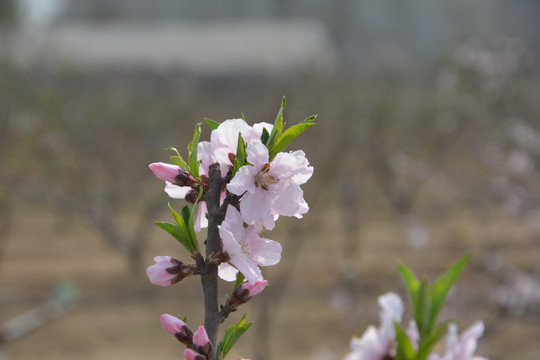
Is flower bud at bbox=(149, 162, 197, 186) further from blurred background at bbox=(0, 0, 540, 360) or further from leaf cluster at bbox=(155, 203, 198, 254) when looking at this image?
blurred background at bbox=(0, 0, 540, 360)

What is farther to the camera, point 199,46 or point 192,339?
point 199,46

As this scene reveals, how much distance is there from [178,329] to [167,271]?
9 centimetres

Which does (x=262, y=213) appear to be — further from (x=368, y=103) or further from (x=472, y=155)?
(x=472, y=155)

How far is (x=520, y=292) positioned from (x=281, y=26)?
25110 millimetres

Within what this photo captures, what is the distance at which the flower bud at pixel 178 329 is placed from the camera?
89 cm

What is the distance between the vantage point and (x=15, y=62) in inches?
314

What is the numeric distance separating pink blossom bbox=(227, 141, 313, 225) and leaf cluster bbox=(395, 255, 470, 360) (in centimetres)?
28

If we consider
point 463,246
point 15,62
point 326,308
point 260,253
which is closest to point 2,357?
point 15,62

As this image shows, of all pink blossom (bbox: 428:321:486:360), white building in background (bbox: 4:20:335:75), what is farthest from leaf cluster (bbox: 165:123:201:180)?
white building in background (bbox: 4:20:335:75)

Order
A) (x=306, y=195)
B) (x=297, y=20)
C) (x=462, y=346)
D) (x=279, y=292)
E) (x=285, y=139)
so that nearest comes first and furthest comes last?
(x=285, y=139) < (x=462, y=346) < (x=279, y=292) < (x=306, y=195) < (x=297, y=20)

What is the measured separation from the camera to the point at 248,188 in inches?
33.3

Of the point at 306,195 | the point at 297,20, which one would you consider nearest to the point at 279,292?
the point at 306,195

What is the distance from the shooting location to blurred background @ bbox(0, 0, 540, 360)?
24.8 feet

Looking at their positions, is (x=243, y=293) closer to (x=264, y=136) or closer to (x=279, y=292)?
(x=264, y=136)
